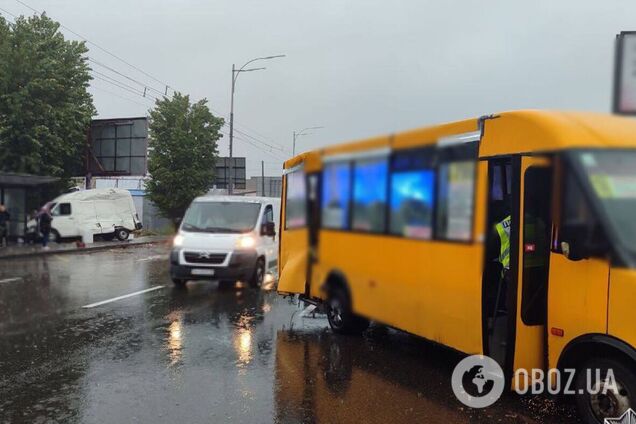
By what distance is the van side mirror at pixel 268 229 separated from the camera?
10.6m

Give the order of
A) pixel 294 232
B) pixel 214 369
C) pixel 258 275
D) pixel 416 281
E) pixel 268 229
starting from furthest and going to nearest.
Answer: pixel 258 275 → pixel 268 229 → pixel 294 232 → pixel 214 369 → pixel 416 281

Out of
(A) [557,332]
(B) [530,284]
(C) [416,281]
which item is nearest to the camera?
(A) [557,332]

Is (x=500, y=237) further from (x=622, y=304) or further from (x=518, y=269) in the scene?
(x=622, y=304)

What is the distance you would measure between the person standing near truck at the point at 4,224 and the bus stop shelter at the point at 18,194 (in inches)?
20.0

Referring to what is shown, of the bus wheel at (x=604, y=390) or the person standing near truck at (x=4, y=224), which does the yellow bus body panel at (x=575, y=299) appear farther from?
the person standing near truck at (x=4, y=224)

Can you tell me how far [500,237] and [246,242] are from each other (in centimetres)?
663

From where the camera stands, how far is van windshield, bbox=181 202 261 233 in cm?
969

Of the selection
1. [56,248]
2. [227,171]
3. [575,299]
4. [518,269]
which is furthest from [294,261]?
[56,248]

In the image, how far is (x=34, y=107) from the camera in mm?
19641

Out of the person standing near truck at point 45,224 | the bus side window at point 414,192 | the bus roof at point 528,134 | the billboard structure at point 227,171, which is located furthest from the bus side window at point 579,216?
the person standing near truck at point 45,224

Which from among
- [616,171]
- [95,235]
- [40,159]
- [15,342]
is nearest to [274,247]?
[15,342]

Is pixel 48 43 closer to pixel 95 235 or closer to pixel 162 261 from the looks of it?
pixel 95 235

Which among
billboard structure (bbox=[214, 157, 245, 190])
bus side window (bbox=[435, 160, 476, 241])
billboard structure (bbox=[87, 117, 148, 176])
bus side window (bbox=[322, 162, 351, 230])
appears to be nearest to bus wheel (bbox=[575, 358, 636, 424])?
bus side window (bbox=[435, 160, 476, 241])

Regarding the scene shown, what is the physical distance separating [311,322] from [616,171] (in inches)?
198
